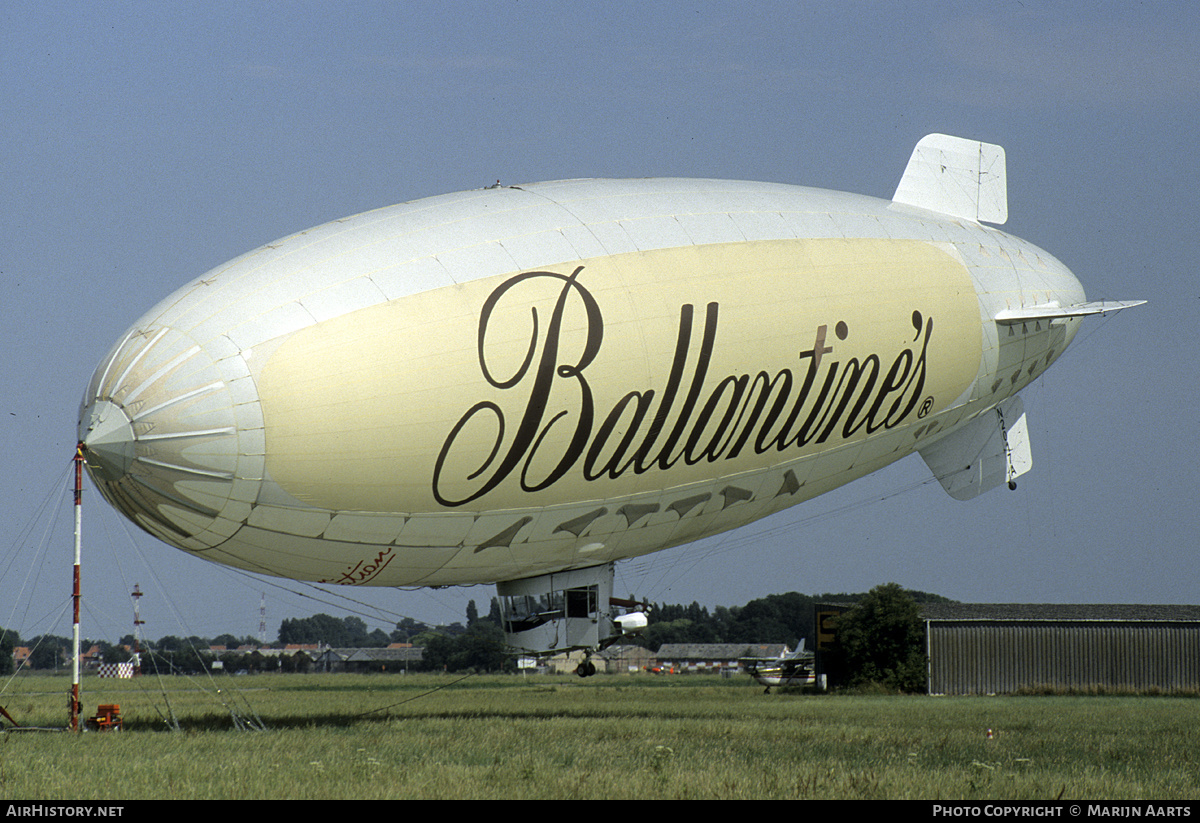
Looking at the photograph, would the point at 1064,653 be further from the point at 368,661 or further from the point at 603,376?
the point at 368,661

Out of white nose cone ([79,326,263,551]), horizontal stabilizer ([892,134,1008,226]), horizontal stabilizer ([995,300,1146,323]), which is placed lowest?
white nose cone ([79,326,263,551])

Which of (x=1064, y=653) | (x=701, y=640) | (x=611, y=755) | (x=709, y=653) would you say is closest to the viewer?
(x=611, y=755)

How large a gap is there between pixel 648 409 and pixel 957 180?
13.1 metres

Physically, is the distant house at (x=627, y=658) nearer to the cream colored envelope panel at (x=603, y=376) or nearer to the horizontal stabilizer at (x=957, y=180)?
the horizontal stabilizer at (x=957, y=180)

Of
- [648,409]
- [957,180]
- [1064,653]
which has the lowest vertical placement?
[1064,653]

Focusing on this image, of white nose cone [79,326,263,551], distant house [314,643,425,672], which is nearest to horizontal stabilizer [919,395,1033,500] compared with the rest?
white nose cone [79,326,263,551]

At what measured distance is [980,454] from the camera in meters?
30.4

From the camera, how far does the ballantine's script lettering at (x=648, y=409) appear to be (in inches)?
795

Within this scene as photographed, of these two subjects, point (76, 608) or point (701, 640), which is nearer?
point (76, 608)

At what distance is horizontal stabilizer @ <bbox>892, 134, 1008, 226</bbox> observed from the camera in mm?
29953

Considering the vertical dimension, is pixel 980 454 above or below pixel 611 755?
above

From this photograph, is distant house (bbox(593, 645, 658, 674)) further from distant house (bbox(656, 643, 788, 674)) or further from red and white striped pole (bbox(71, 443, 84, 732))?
red and white striped pole (bbox(71, 443, 84, 732))

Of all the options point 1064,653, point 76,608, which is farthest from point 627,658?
point 76,608

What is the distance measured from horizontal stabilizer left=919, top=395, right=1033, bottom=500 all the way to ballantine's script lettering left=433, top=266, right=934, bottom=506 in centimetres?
577
